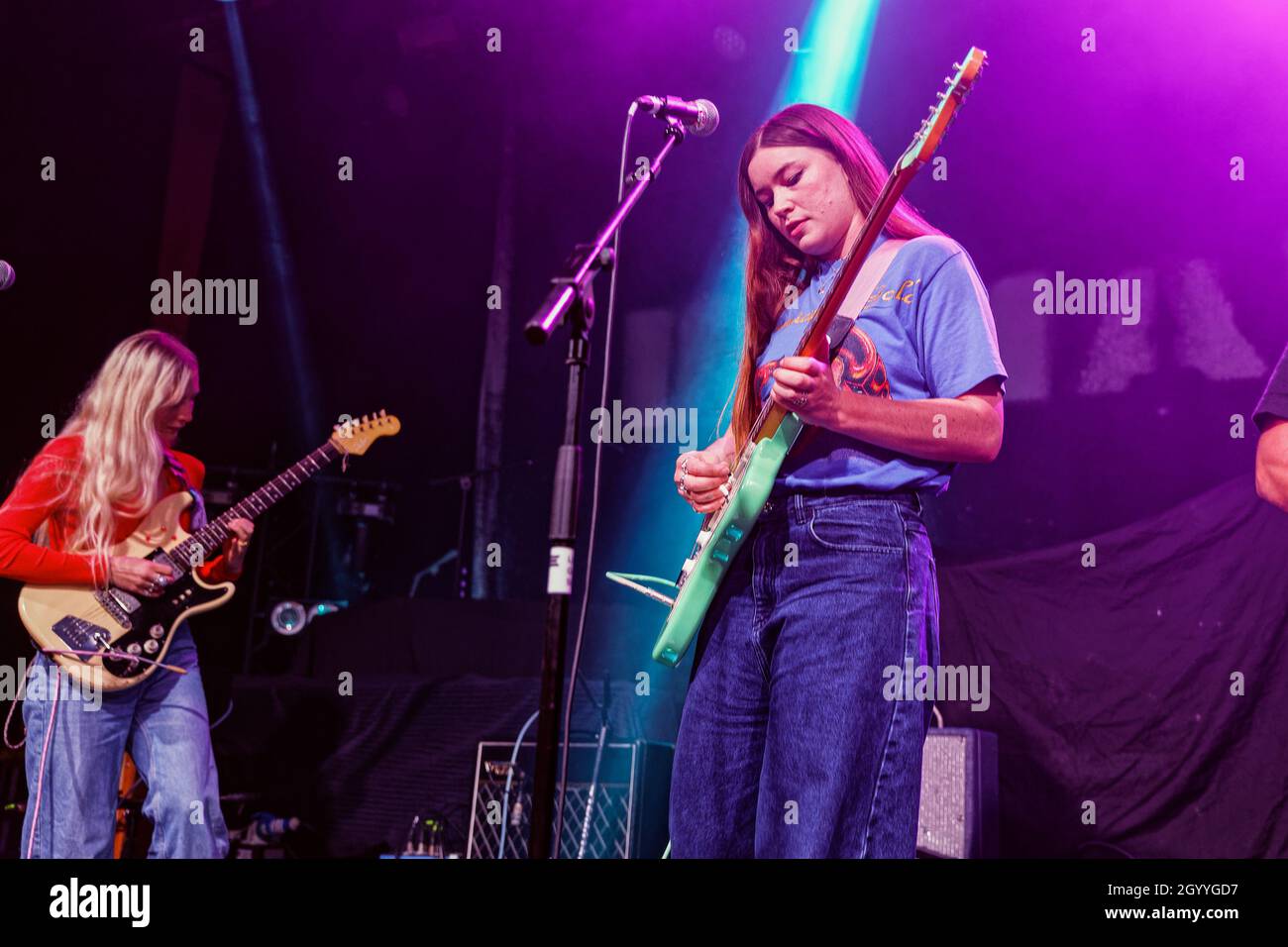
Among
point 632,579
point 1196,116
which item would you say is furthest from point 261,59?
point 632,579

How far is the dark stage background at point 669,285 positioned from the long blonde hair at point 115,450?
1964 millimetres

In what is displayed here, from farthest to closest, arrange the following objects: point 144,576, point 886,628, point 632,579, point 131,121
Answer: point 131,121 < point 144,576 < point 632,579 < point 886,628

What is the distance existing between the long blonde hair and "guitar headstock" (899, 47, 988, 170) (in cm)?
286

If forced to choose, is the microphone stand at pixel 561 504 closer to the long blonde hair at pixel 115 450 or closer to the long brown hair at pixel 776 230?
the long brown hair at pixel 776 230

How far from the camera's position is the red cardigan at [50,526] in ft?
11.7

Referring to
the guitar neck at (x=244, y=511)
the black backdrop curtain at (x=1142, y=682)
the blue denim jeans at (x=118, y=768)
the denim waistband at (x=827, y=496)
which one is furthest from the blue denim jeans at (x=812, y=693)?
the black backdrop curtain at (x=1142, y=682)

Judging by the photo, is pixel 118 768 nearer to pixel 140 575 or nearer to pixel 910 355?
pixel 140 575

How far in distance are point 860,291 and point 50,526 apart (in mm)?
2983

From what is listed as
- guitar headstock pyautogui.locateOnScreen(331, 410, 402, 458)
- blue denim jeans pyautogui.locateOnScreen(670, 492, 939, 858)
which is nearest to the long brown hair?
blue denim jeans pyautogui.locateOnScreen(670, 492, 939, 858)

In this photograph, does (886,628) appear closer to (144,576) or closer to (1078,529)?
(144,576)

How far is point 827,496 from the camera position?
6.36 feet

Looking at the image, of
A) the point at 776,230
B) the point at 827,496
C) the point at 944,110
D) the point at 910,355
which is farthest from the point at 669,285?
the point at 827,496

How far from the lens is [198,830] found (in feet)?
11.2
